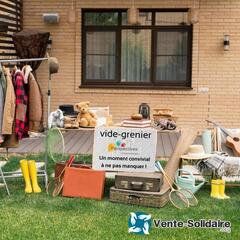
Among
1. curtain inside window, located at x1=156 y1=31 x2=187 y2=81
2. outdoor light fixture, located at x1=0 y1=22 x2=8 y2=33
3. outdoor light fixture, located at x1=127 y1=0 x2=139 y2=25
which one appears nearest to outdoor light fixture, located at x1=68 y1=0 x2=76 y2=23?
outdoor light fixture, located at x1=127 y1=0 x2=139 y2=25

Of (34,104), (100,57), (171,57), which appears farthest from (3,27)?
(34,104)

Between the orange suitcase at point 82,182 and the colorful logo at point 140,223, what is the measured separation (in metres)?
1.37

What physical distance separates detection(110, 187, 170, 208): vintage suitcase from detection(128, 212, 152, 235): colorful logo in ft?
3.12

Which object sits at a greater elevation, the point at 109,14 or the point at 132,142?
the point at 109,14

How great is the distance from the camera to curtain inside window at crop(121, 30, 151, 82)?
41.2 feet

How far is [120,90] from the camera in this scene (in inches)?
489

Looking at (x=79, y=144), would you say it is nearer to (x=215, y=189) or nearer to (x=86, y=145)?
(x=86, y=145)

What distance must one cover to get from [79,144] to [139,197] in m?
4.15

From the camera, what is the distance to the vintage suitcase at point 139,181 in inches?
256

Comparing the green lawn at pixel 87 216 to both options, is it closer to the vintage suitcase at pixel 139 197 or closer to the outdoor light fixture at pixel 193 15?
the vintage suitcase at pixel 139 197

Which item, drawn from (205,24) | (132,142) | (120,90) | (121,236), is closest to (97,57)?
(120,90)

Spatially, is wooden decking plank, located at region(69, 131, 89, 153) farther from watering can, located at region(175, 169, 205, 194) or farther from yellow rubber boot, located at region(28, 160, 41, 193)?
watering can, located at region(175, 169, 205, 194)

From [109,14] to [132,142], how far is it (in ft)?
19.9

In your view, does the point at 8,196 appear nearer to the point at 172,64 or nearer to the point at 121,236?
the point at 121,236
